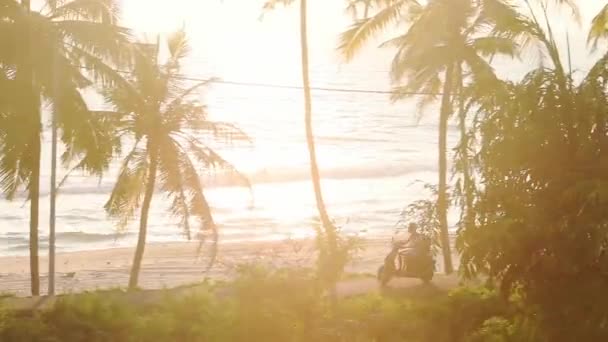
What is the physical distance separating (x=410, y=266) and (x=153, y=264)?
55.6ft

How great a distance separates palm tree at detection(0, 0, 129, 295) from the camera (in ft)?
56.2

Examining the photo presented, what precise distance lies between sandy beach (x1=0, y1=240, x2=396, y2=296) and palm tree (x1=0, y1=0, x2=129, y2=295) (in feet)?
26.4

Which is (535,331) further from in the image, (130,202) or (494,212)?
(130,202)

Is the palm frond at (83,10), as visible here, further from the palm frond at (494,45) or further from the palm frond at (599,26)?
the palm frond at (599,26)

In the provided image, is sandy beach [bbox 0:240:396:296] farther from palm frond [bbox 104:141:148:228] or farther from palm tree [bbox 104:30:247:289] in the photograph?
palm tree [bbox 104:30:247:289]

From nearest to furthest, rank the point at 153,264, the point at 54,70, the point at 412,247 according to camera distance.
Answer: the point at 412,247 < the point at 54,70 < the point at 153,264

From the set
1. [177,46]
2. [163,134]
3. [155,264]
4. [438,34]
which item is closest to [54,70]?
[163,134]

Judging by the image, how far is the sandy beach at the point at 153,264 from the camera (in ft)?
89.3

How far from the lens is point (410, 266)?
16047mm

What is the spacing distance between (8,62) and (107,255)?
1738cm

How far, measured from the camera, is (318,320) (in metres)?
14.0

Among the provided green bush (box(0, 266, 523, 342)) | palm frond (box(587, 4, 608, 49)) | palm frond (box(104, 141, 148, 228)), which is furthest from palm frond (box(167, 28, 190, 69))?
palm frond (box(587, 4, 608, 49))

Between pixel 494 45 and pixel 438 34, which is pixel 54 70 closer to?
pixel 494 45

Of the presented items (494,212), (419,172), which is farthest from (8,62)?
(419,172)
